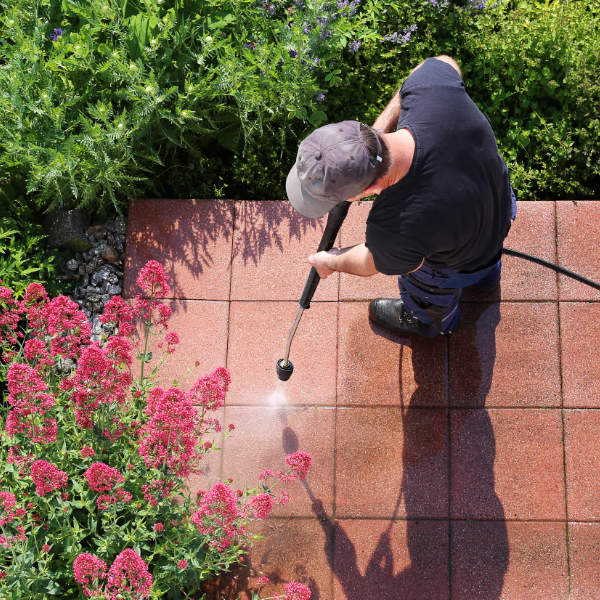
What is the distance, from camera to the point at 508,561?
11.3 feet

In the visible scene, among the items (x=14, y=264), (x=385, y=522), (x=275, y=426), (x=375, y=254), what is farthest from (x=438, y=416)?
(x=14, y=264)

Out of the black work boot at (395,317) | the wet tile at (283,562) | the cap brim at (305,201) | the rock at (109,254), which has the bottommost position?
the wet tile at (283,562)

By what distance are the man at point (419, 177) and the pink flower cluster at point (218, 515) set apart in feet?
3.59

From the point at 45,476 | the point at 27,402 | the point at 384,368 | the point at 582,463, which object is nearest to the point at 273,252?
the point at 384,368

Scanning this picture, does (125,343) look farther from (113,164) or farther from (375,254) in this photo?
(113,164)

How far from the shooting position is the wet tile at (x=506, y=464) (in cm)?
350

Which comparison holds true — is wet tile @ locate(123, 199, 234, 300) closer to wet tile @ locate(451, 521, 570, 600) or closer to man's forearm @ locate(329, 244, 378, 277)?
man's forearm @ locate(329, 244, 378, 277)

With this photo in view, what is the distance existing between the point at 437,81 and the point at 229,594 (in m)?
2.64

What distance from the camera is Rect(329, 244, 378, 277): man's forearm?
2.79 m

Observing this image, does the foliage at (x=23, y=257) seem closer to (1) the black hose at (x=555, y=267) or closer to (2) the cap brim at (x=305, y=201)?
(2) the cap brim at (x=305, y=201)

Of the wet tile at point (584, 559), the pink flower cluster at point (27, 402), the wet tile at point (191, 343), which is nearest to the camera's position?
the pink flower cluster at point (27, 402)

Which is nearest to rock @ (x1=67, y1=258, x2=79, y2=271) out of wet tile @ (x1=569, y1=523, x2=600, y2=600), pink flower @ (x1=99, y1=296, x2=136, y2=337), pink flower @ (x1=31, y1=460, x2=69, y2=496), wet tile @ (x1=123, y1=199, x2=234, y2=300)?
wet tile @ (x1=123, y1=199, x2=234, y2=300)

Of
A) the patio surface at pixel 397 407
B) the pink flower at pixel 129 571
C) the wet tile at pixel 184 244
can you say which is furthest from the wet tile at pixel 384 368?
the pink flower at pixel 129 571

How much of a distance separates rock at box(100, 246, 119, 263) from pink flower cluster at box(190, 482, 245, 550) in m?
1.77
